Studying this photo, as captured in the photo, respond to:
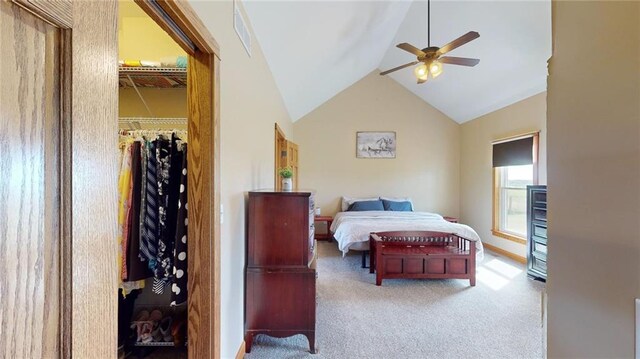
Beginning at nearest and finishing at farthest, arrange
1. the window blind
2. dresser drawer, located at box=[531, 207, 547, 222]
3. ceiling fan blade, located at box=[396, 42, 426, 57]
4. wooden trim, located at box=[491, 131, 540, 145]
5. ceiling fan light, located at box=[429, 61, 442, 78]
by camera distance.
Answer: ceiling fan blade, located at box=[396, 42, 426, 57] → ceiling fan light, located at box=[429, 61, 442, 78] → dresser drawer, located at box=[531, 207, 547, 222] → wooden trim, located at box=[491, 131, 540, 145] → the window blind

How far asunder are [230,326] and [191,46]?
63.2 inches

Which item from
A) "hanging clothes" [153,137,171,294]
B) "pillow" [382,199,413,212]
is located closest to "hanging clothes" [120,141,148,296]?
"hanging clothes" [153,137,171,294]

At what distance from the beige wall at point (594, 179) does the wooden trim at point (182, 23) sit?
1.15m

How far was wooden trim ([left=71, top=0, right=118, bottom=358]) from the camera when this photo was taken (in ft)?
1.49

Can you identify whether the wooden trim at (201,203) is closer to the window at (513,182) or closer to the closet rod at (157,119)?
the closet rod at (157,119)

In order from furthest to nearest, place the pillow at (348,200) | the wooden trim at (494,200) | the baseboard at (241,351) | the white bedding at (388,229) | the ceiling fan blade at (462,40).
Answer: the pillow at (348,200)
the wooden trim at (494,200)
the white bedding at (388,229)
the ceiling fan blade at (462,40)
the baseboard at (241,351)

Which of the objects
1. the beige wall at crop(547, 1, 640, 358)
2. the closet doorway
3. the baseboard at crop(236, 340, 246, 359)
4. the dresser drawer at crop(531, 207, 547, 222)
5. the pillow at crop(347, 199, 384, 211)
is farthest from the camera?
the pillow at crop(347, 199, 384, 211)

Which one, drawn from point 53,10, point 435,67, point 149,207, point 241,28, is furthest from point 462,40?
point 53,10

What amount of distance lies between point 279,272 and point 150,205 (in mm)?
960

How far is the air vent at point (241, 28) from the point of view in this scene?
1809mm

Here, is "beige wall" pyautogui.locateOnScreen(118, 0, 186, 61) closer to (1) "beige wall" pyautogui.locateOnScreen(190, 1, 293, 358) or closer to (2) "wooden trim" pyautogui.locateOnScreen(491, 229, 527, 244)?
(1) "beige wall" pyautogui.locateOnScreen(190, 1, 293, 358)

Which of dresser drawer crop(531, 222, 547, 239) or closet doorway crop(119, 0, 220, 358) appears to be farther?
dresser drawer crop(531, 222, 547, 239)

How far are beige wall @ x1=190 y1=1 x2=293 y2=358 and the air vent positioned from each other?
0.05 m

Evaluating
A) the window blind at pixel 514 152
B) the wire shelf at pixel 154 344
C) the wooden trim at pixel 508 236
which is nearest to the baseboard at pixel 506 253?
the wooden trim at pixel 508 236
